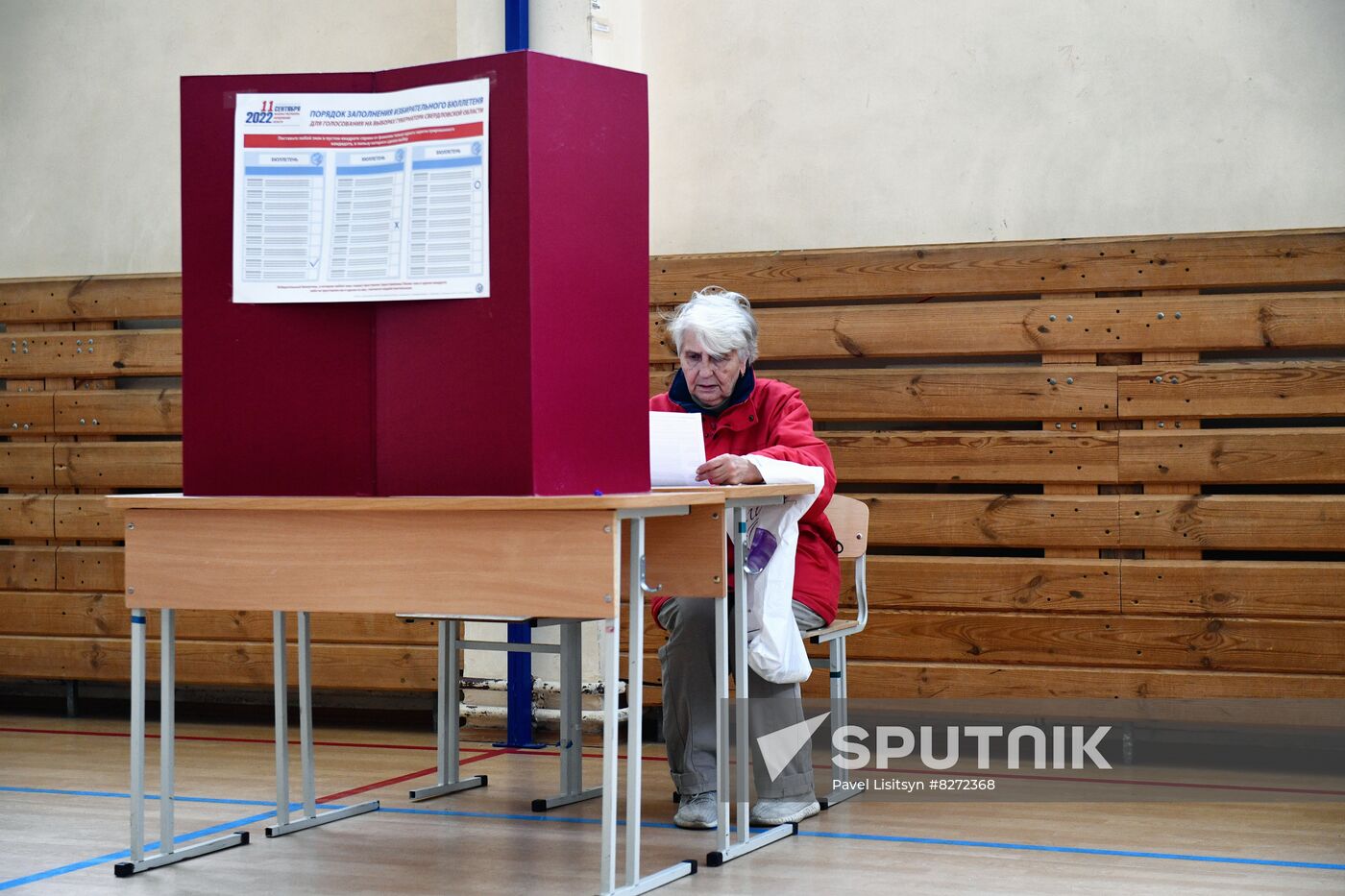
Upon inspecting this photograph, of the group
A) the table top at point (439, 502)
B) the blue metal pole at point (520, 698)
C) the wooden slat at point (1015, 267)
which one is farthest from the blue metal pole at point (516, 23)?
the table top at point (439, 502)

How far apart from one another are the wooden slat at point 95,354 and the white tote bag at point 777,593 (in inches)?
111

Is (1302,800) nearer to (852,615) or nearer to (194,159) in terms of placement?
(852,615)

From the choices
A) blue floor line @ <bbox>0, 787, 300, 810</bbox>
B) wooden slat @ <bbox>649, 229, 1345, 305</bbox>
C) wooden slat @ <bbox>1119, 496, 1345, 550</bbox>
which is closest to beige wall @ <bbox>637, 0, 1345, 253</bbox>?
wooden slat @ <bbox>649, 229, 1345, 305</bbox>

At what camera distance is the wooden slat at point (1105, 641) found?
169 inches

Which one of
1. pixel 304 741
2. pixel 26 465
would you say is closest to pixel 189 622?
pixel 26 465

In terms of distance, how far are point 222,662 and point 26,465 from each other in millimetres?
1117

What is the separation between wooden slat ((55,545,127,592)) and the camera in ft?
18.1

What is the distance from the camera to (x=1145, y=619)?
4.45 m

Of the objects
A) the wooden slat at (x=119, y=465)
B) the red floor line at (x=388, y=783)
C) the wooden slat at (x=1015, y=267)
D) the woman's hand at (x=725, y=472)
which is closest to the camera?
the woman's hand at (x=725, y=472)

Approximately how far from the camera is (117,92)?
5.74m

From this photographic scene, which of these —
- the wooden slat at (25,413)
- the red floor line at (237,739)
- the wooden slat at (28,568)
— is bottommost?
the red floor line at (237,739)

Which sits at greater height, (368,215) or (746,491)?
(368,215)

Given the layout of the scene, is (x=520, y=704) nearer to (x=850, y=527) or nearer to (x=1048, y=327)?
(x=850, y=527)

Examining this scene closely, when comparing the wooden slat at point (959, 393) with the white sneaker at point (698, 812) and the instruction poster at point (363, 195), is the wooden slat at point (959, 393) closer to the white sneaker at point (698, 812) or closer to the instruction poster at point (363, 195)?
the white sneaker at point (698, 812)
